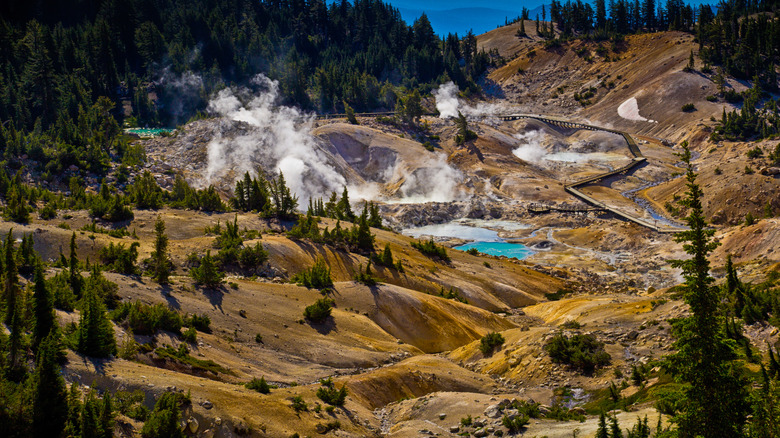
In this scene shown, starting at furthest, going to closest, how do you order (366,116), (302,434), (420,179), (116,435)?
(366,116), (420,179), (302,434), (116,435)

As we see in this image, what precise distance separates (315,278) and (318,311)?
17.7ft

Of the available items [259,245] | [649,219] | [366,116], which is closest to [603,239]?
[649,219]

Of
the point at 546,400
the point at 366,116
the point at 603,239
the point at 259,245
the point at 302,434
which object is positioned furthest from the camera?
the point at 366,116

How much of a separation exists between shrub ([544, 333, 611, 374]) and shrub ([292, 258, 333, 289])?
14956 millimetres

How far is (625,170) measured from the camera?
315ft

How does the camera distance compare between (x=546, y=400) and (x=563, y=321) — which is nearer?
(x=546, y=400)

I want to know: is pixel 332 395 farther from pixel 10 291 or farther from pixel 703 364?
pixel 703 364

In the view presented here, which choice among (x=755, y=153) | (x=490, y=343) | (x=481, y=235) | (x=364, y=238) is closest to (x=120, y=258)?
(x=364, y=238)

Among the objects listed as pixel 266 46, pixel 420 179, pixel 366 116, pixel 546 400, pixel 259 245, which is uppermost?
pixel 266 46

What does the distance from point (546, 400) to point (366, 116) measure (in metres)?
91.0

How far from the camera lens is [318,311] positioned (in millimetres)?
35250

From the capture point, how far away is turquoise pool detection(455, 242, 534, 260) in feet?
235

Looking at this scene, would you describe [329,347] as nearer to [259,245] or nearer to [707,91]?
[259,245]

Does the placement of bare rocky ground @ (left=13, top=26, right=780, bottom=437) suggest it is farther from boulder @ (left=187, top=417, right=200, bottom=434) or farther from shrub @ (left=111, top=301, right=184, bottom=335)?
shrub @ (left=111, top=301, right=184, bottom=335)
